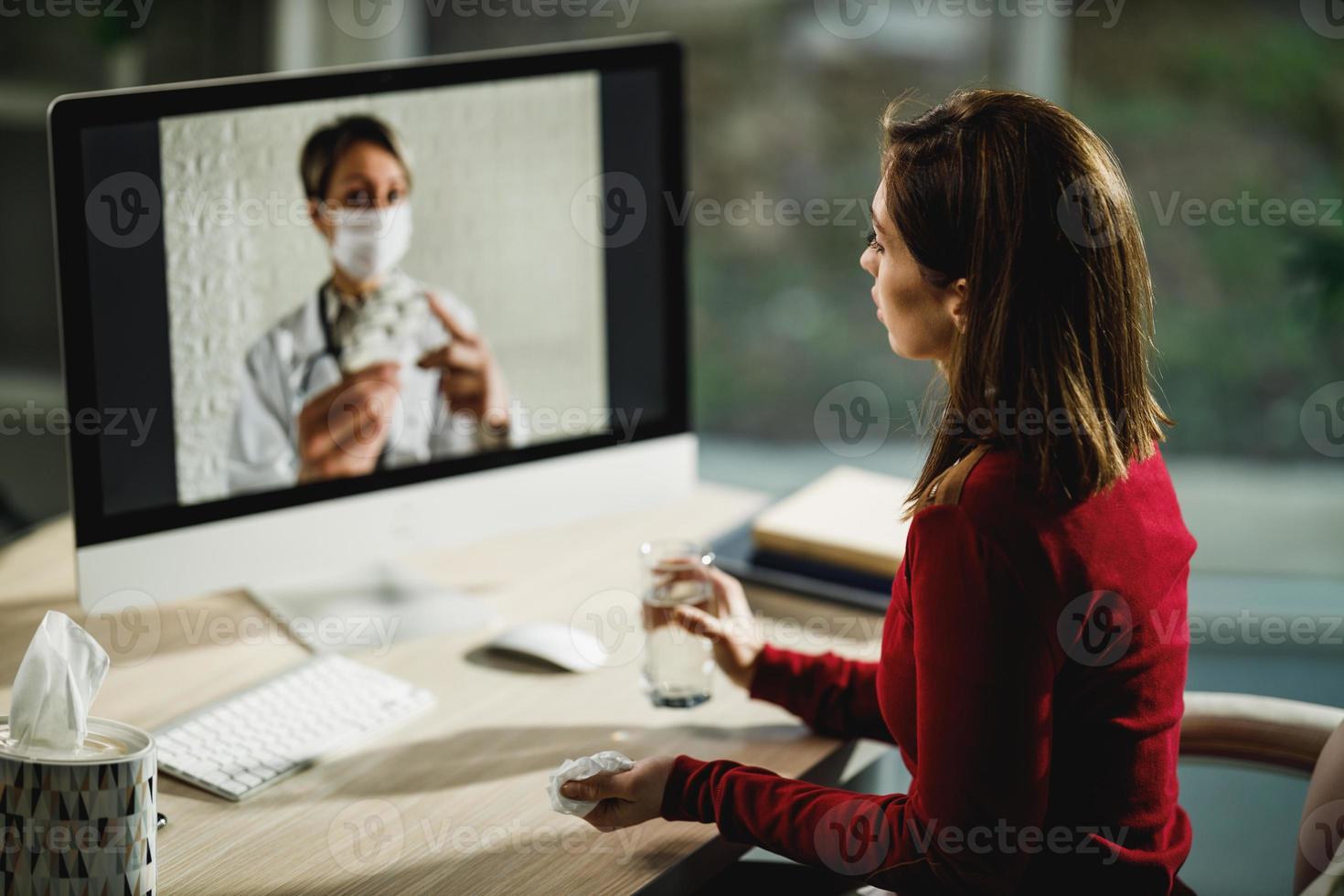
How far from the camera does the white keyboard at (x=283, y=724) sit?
116 centimetres

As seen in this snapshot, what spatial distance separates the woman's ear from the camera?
103 centimetres

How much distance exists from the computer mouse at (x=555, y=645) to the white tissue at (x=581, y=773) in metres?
0.28

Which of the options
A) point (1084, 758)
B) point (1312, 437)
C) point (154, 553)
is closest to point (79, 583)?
point (154, 553)

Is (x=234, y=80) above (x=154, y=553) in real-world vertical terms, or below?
above

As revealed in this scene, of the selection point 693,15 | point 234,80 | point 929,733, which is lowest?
point 929,733

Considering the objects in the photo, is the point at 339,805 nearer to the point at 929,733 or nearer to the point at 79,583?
the point at 79,583

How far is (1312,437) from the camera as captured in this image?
2.34 m

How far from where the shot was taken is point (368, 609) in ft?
4.90

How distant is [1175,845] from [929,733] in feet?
0.93
